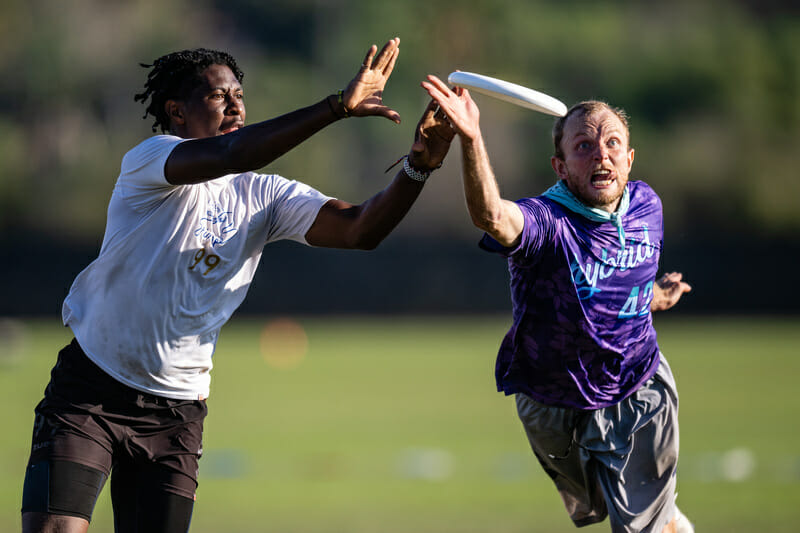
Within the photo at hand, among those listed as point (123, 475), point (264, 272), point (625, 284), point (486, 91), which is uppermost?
point (486, 91)

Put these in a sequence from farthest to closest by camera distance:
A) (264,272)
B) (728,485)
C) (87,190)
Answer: (87,190) < (264,272) < (728,485)

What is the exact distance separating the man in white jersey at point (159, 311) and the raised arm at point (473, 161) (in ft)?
0.77

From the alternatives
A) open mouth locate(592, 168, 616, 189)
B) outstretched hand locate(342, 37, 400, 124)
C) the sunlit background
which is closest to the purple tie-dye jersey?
open mouth locate(592, 168, 616, 189)

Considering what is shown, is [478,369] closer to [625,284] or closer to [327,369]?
[327,369]

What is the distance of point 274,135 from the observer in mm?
4117

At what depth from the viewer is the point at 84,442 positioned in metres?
4.39

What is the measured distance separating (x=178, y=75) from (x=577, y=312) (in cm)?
205

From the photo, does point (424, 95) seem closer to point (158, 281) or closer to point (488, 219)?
point (158, 281)

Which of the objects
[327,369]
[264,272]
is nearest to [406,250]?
[264,272]

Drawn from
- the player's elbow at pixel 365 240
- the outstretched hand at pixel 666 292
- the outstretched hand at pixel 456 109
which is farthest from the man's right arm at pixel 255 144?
the outstretched hand at pixel 666 292

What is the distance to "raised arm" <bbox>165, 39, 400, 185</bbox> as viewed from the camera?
4.13 m

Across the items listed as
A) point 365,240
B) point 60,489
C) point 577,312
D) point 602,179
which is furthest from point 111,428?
point 602,179

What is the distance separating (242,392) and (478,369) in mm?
4514

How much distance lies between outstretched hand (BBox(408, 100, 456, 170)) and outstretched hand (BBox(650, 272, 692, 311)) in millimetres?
1458
